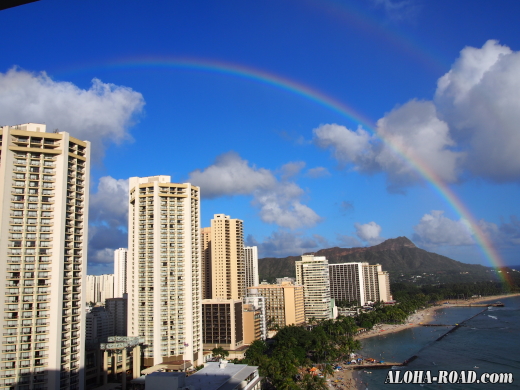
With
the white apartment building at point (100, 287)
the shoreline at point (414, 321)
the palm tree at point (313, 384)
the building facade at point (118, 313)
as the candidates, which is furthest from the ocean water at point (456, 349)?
the white apartment building at point (100, 287)

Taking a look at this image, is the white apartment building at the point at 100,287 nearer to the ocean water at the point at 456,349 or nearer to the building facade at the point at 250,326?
the building facade at the point at 250,326

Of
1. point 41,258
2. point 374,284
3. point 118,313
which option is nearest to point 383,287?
point 374,284

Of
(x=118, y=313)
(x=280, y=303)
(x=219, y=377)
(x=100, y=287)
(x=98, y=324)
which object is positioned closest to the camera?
(x=219, y=377)

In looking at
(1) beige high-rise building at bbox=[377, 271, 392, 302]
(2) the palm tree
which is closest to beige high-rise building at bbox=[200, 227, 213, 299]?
(2) the palm tree

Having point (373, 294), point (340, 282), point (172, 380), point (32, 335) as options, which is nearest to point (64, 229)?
point (32, 335)

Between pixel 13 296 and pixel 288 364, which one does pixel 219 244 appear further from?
pixel 13 296

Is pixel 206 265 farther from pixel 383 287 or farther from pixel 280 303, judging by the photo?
pixel 383 287
